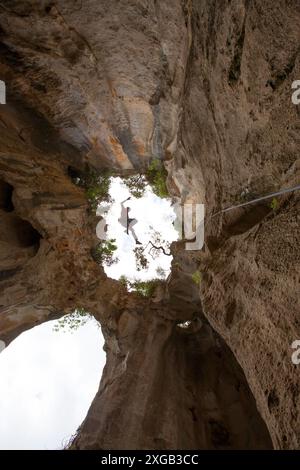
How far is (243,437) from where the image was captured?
27.3ft

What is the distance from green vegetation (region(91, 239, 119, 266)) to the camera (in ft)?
36.0

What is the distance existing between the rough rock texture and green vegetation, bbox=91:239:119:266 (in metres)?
0.34

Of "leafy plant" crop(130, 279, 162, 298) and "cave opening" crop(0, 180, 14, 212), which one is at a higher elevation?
"cave opening" crop(0, 180, 14, 212)

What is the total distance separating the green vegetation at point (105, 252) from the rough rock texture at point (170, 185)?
Result: 1.12 feet

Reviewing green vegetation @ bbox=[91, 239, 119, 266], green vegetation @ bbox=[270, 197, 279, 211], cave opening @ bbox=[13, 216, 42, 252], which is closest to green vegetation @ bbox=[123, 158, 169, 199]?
green vegetation @ bbox=[91, 239, 119, 266]

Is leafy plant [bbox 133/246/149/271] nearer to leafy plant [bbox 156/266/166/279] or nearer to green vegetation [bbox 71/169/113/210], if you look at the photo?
leafy plant [bbox 156/266/166/279]

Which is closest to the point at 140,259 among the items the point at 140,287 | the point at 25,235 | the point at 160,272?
the point at 160,272

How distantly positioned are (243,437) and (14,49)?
10.5 m

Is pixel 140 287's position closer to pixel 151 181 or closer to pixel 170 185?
pixel 170 185

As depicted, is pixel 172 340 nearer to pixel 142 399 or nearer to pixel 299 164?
pixel 142 399

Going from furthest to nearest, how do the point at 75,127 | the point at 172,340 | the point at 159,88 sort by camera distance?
the point at 172,340 < the point at 75,127 < the point at 159,88

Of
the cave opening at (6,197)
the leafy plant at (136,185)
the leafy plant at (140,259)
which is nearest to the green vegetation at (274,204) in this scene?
the leafy plant at (136,185)

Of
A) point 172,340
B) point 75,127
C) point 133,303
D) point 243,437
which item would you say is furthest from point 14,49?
point 243,437

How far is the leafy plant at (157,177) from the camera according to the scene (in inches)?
431
